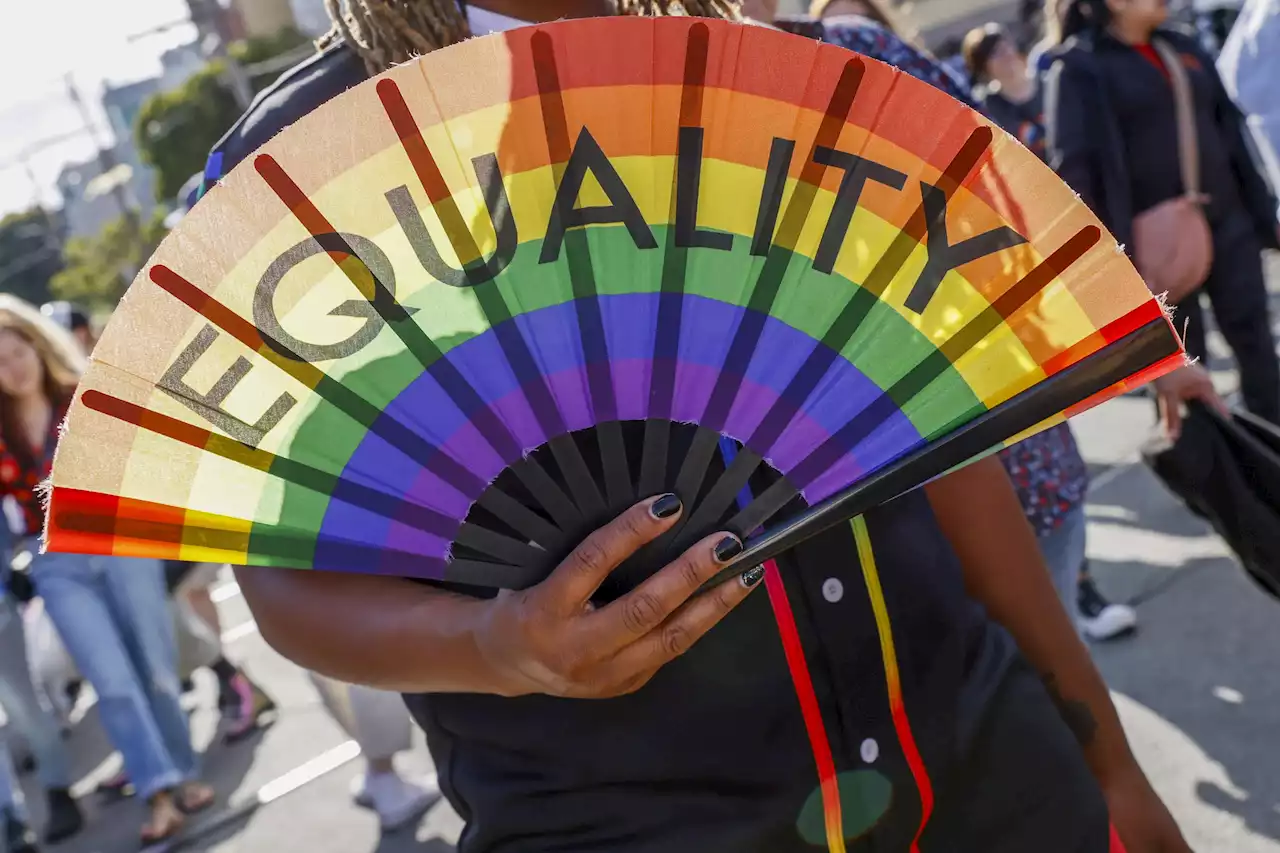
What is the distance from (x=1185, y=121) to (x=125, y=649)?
4.03 m

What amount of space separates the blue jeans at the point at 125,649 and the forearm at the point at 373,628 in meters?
3.47

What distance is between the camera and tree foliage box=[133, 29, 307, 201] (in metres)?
34.4

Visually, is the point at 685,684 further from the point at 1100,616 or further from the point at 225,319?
the point at 1100,616

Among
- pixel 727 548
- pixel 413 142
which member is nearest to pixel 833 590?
pixel 727 548

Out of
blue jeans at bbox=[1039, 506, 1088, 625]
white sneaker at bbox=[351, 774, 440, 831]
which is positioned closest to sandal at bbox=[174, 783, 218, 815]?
white sneaker at bbox=[351, 774, 440, 831]

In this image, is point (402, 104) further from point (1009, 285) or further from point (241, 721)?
point (241, 721)

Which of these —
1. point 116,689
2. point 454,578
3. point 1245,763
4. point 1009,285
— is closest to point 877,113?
point 1009,285

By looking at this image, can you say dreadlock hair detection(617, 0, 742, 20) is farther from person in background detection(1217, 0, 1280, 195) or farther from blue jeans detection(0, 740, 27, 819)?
blue jeans detection(0, 740, 27, 819)

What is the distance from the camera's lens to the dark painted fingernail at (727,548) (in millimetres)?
887

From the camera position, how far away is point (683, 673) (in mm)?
1066

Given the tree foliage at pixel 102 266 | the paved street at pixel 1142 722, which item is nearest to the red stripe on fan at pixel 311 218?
the paved street at pixel 1142 722

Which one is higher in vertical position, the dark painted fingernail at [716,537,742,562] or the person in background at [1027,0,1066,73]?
the dark painted fingernail at [716,537,742,562]

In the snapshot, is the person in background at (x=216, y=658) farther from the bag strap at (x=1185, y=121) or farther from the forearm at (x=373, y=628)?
the forearm at (x=373, y=628)

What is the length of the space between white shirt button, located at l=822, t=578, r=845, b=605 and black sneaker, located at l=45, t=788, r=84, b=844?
448 cm
